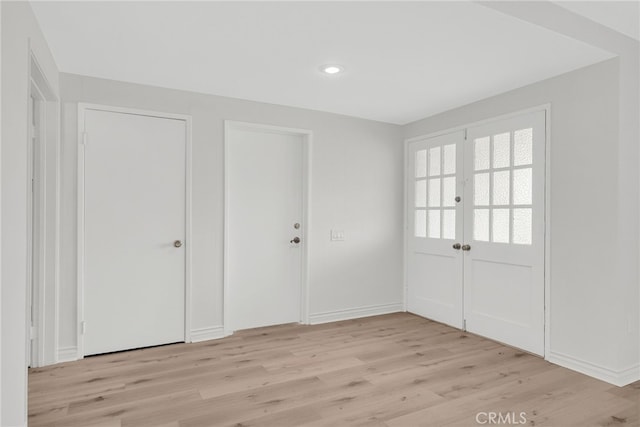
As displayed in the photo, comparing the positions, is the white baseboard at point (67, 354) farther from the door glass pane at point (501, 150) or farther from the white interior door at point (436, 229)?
the door glass pane at point (501, 150)

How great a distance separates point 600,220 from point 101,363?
151 inches

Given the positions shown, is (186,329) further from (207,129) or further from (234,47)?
(234,47)

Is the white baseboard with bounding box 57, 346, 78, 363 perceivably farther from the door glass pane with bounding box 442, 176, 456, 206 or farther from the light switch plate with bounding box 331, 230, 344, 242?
the door glass pane with bounding box 442, 176, 456, 206

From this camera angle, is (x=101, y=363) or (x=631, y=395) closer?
(x=631, y=395)

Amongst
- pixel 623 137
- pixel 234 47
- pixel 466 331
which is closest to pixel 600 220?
pixel 623 137

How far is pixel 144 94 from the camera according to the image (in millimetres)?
3312

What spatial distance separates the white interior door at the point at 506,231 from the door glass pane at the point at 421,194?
0.61 meters

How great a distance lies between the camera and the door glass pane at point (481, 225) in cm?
365

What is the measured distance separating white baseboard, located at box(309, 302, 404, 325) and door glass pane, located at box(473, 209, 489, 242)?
1.38 meters

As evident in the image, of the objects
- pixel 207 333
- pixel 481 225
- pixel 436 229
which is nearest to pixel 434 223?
pixel 436 229

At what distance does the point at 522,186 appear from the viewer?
3.33 m

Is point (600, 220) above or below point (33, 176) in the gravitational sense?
below

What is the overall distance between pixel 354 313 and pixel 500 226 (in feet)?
5.93

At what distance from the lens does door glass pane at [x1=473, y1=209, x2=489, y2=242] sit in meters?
3.65
